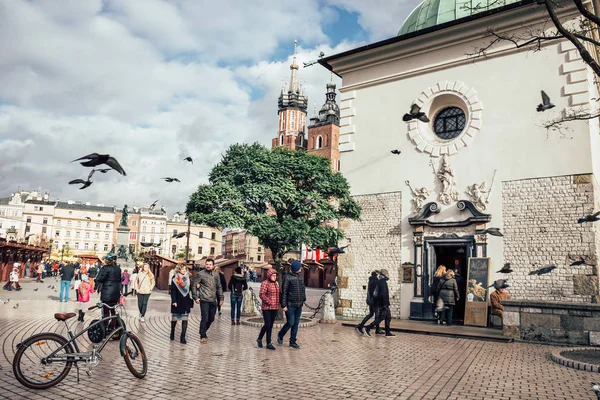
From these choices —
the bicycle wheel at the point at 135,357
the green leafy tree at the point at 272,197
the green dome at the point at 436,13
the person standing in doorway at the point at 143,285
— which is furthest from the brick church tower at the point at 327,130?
the bicycle wheel at the point at 135,357

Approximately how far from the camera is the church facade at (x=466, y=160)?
12.9 m

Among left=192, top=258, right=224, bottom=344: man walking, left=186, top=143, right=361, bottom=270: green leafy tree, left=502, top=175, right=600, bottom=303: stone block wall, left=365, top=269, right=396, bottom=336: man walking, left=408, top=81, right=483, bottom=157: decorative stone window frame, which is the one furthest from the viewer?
left=408, top=81, right=483, bottom=157: decorative stone window frame

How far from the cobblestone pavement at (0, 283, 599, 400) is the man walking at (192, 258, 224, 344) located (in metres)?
0.43

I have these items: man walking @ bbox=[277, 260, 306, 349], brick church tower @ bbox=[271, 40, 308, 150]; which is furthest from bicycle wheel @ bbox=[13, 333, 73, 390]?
brick church tower @ bbox=[271, 40, 308, 150]

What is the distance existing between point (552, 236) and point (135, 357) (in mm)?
11223

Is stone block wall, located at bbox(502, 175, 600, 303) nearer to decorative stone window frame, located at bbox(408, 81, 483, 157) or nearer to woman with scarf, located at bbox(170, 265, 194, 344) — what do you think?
decorative stone window frame, located at bbox(408, 81, 483, 157)

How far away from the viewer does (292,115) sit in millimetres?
104312

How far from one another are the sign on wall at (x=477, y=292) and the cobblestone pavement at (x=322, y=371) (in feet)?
7.61

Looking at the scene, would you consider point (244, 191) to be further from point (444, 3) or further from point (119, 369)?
point (444, 3)

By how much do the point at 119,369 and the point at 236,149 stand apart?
8.20 m

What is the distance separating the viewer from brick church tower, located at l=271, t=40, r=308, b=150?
339 ft

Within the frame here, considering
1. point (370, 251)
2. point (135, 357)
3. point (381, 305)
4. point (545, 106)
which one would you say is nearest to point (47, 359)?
point (135, 357)

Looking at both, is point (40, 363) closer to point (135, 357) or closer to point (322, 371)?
point (135, 357)

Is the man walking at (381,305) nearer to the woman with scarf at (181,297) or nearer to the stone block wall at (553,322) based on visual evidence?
the stone block wall at (553,322)
